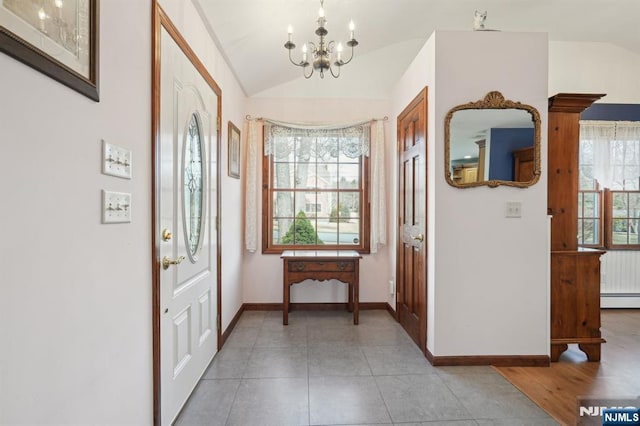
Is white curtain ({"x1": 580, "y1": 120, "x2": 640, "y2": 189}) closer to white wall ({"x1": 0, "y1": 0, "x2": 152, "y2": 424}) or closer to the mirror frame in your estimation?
the mirror frame

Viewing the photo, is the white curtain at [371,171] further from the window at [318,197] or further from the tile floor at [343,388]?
the tile floor at [343,388]

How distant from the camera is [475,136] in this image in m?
2.54

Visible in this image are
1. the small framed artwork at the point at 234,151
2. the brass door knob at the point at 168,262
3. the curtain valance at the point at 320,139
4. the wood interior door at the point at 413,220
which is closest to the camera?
the brass door knob at the point at 168,262

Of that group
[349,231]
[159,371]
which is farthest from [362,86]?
[159,371]

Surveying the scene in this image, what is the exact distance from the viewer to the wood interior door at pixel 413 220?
2.74 meters

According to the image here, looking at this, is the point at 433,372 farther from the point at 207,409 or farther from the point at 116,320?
the point at 116,320

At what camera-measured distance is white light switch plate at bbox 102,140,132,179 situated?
3.90 feet

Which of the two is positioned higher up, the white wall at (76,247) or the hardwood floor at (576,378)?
the white wall at (76,247)

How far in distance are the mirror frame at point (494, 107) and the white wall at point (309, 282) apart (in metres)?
1.38

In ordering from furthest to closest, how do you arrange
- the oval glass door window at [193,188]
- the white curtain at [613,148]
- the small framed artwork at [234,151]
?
the white curtain at [613,148], the small framed artwork at [234,151], the oval glass door window at [193,188]

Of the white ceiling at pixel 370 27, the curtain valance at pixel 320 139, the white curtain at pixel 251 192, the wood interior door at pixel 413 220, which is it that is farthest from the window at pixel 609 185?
the white curtain at pixel 251 192

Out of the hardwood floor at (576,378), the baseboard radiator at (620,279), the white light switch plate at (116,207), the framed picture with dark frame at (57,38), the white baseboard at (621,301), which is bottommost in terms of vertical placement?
the hardwood floor at (576,378)

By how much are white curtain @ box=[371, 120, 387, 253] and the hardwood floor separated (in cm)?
184

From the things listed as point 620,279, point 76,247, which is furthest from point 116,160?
point 620,279
